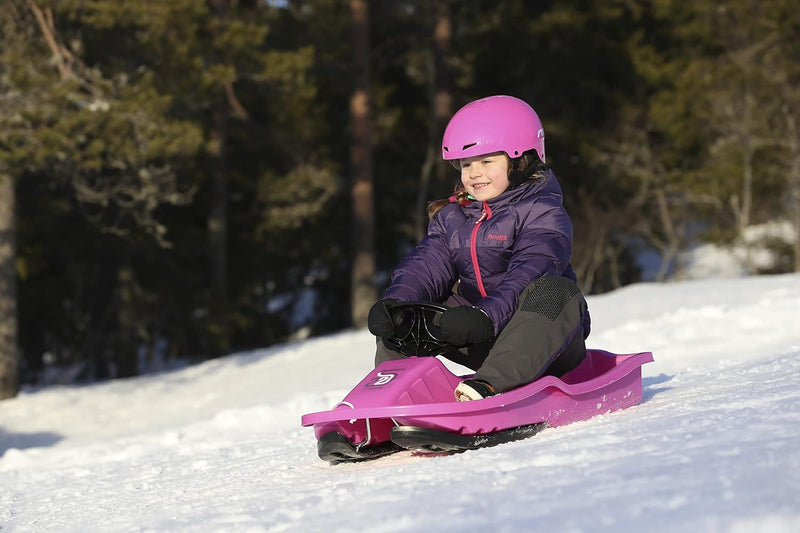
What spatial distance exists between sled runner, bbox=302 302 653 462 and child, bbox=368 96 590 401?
0.29 feet

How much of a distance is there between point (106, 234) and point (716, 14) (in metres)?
14.7

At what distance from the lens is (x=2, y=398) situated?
12.4m

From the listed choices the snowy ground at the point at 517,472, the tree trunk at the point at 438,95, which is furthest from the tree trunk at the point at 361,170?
the snowy ground at the point at 517,472

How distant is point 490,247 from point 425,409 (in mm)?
1023

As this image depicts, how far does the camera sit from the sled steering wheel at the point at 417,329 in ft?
13.8

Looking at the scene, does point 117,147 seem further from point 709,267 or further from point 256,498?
point 709,267

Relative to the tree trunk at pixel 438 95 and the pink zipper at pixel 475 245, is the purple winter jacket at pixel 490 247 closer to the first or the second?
the pink zipper at pixel 475 245

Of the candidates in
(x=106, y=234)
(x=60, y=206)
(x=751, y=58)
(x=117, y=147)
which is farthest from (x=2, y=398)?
(x=751, y=58)

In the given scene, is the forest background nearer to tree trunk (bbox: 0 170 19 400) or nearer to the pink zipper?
tree trunk (bbox: 0 170 19 400)

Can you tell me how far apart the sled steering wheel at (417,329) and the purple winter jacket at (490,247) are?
145mm

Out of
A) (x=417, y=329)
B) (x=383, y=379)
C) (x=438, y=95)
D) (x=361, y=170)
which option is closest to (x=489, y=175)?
(x=417, y=329)

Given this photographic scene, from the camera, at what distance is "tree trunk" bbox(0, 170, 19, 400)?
1222 cm

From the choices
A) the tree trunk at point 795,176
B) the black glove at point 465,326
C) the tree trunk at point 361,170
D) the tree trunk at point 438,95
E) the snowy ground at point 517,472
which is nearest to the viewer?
the snowy ground at point 517,472

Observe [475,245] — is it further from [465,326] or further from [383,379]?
[383,379]
